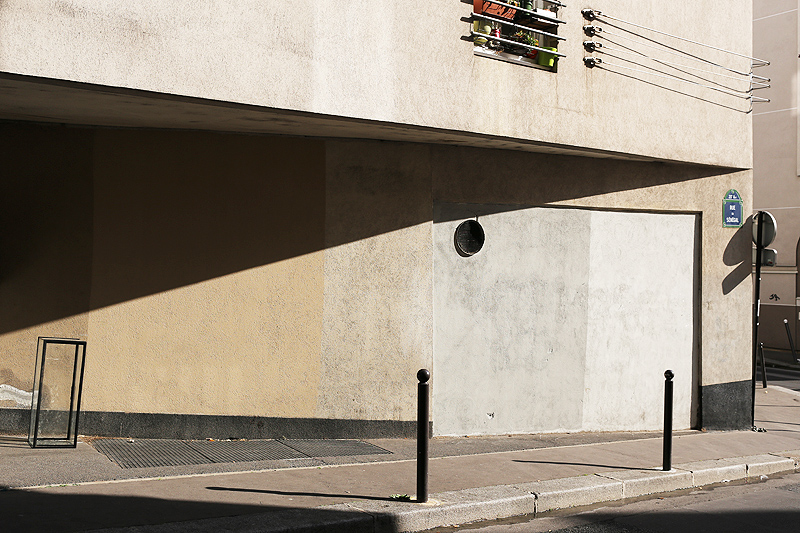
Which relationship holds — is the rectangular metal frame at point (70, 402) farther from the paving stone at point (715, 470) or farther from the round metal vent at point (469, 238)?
the paving stone at point (715, 470)

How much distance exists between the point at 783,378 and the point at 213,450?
52.6ft

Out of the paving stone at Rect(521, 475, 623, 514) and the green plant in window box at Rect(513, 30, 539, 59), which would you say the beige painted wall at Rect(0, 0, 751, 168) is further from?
the paving stone at Rect(521, 475, 623, 514)

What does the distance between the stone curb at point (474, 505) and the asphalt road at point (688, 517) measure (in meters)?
0.13

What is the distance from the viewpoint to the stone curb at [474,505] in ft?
16.5

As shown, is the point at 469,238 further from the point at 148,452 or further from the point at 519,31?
the point at 148,452

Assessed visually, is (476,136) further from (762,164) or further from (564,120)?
(762,164)

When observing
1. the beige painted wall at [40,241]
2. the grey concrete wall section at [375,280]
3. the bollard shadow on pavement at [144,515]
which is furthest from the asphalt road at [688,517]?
the beige painted wall at [40,241]

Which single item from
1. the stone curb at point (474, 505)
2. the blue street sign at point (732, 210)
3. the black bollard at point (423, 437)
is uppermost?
the blue street sign at point (732, 210)

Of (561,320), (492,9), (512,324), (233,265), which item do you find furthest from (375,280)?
(492,9)

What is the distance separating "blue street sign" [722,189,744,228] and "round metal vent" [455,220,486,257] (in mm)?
4384

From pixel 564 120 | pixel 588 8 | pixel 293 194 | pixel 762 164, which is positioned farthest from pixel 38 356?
pixel 762 164

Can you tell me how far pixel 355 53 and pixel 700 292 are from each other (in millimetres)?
6762

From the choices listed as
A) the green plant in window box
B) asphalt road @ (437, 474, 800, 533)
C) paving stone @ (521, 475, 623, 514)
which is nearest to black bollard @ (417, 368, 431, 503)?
asphalt road @ (437, 474, 800, 533)

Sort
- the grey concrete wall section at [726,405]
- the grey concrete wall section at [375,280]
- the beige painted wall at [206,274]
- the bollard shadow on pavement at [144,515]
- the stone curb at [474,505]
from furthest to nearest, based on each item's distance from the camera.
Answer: the grey concrete wall section at [726,405], the grey concrete wall section at [375,280], the beige painted wall at [206,274], the stone curb at [474,505], the bollard shadow on pavement at [144,515]
